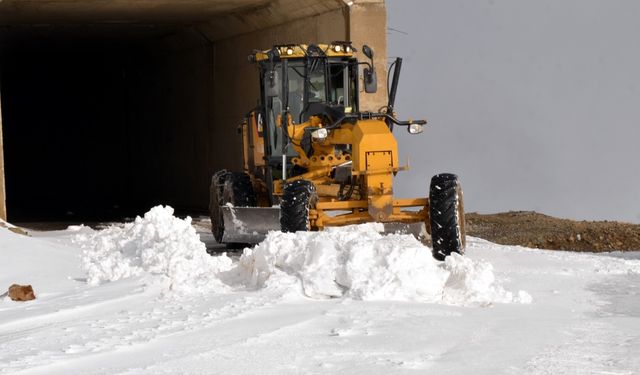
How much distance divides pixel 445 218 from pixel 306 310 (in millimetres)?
3508

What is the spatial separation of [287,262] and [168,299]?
994 mm

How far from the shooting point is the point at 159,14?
73.4ft

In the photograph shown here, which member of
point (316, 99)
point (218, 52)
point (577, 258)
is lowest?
point (577, 258)

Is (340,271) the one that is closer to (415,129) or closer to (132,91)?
(415,129)

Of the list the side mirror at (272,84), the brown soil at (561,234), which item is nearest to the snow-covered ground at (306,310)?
the side mirror at (272,84)

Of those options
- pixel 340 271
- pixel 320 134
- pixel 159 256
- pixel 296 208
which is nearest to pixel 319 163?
pixel 320 134

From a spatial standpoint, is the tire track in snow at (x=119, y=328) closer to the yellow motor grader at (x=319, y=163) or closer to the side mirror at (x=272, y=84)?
the yellow motor grader at (x=319, y=163)

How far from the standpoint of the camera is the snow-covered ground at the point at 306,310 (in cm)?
659

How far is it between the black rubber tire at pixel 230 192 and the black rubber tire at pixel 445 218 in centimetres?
330

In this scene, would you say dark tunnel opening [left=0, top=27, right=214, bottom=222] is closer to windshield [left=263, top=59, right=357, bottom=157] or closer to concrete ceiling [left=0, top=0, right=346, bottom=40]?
concrete ceiling [left=0, top=0, right=346, bottom=40]

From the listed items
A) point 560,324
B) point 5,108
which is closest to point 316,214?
point 560,324

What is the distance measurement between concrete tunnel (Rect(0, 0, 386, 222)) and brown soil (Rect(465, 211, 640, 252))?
323cm

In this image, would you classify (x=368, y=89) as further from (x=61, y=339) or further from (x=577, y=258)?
(x=61, y=339)

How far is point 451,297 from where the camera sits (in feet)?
28.7
